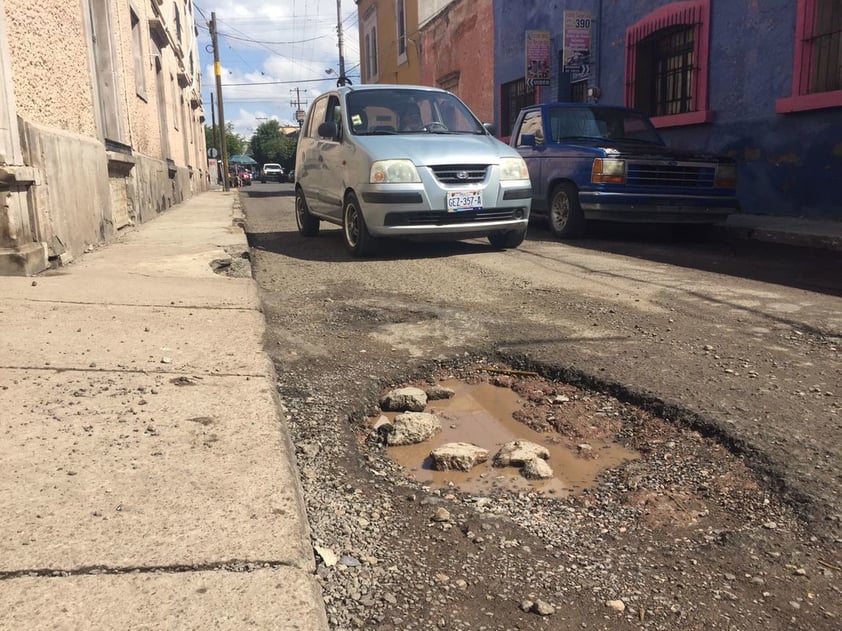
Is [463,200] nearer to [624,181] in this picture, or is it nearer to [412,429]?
[624,181]

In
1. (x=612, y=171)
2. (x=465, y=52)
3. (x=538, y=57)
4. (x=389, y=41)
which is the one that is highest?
(x=389, y=41)

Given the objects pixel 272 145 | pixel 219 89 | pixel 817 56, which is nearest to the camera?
pixel 817 56

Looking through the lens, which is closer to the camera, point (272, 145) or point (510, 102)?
point (510, 102)

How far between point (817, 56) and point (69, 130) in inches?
354

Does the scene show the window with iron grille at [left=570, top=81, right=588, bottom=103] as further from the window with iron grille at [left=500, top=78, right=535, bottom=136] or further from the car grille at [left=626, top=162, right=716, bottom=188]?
the car grille at [left=626, top=162, right=716, bottom=188]

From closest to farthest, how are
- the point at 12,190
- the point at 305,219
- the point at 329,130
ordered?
the point at 12,190 < the point at 329,130 < the point at 305,219

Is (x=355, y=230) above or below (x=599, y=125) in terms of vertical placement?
below

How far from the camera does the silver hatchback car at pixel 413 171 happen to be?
255 inches

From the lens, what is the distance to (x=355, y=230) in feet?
23.1

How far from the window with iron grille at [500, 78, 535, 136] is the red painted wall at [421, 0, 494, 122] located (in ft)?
1.90

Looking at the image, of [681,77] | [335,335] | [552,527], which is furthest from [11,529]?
[681,77]

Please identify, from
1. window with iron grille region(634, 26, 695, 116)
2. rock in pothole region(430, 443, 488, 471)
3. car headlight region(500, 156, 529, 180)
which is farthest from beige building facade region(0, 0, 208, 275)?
window with iron grille region(634, 26, 695, 116)

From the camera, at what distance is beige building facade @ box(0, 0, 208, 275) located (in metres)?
4.78

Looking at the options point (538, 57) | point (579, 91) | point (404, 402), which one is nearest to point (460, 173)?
point (404, 402)
